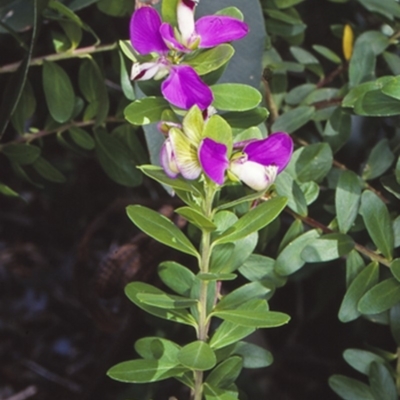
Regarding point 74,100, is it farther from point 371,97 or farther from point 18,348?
point 18,348

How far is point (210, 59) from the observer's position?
606mm

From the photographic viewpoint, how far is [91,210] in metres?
1.43

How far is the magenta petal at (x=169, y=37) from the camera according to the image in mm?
587

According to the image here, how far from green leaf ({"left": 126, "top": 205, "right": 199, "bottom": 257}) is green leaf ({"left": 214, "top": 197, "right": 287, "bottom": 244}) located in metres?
0.03

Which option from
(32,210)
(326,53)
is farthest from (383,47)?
(32,210)

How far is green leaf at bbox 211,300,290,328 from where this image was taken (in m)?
0.57

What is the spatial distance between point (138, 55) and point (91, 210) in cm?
83

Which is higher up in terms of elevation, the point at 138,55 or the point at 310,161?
the point at 138,55

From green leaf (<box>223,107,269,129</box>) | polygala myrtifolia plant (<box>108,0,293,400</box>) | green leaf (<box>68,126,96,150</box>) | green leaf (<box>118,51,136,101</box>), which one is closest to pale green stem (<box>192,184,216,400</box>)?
polygala myrtifolia plant (<box>108,0,293,400</box>)

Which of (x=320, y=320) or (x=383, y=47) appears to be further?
(x=320, y=320)

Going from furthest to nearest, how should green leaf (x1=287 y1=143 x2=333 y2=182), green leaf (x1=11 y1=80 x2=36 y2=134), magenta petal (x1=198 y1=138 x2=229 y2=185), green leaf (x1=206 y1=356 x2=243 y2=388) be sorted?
green leaf (x1=11 y1=80 x2=36 y2=134) < green leaf (x1=287 y1=143 x2=333 y2=182) < green leaf (x1=206 y1=356 x2=243 y2=388) < magenta petal (x1=198 y1=138 x2=229 y2=185)

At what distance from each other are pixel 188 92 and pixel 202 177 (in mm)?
68

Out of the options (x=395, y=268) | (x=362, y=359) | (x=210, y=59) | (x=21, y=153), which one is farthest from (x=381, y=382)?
(x=21, y=153)

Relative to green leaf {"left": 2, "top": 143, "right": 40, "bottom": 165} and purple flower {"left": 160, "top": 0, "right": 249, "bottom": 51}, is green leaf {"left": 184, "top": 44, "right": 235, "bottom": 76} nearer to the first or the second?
purple flower {"left": 160, "top": 0, "right": 249, "bottom": 51}
